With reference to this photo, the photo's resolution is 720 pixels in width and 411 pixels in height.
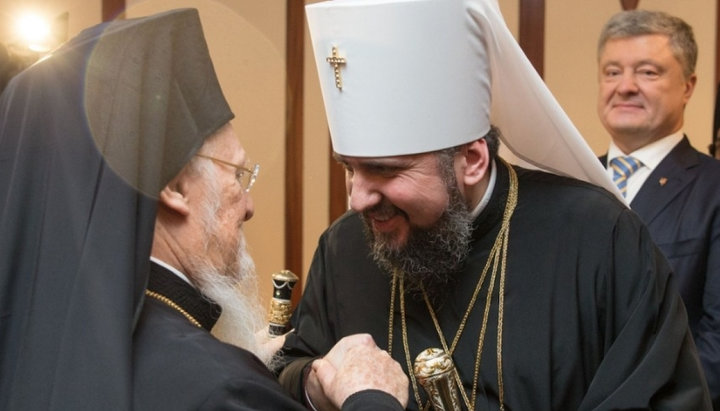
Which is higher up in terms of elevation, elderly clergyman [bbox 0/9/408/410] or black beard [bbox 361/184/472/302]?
elderly clergyman [bbox 0/9/408/410]

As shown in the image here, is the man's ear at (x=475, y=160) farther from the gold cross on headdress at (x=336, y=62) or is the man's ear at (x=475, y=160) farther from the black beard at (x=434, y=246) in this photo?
the gold cross on headdress at (x=336, y=62)

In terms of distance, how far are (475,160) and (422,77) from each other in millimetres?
248

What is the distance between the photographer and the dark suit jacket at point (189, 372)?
1.62 meters

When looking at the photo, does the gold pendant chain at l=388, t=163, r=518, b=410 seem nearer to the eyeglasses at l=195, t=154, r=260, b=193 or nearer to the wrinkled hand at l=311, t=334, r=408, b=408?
the wrinkled hand at l=311, t=334, r=408, b=408

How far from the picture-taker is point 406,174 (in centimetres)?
238

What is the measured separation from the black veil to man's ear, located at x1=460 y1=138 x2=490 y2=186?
0.93 meters

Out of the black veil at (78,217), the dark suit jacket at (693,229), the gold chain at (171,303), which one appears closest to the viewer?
the black veil at (78,217)

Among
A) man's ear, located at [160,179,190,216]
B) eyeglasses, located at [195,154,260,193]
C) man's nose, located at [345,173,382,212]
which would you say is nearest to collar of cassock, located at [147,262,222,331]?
man's ear, located at [160,179,190,216]

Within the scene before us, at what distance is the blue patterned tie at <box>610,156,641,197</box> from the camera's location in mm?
3701

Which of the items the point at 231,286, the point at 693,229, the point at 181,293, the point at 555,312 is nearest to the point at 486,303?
the point at 555,312

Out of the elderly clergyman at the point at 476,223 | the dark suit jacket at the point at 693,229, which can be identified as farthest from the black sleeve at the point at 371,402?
the dark suit jacket at the point at 693,229

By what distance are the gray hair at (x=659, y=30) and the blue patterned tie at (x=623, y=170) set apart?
0.41 metres

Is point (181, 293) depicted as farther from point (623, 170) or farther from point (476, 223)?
point (623, 170)

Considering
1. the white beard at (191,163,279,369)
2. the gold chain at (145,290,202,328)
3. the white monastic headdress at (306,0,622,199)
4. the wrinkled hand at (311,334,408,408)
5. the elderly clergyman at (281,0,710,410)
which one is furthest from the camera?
the white monastic headdress at (306,0,622,199)
